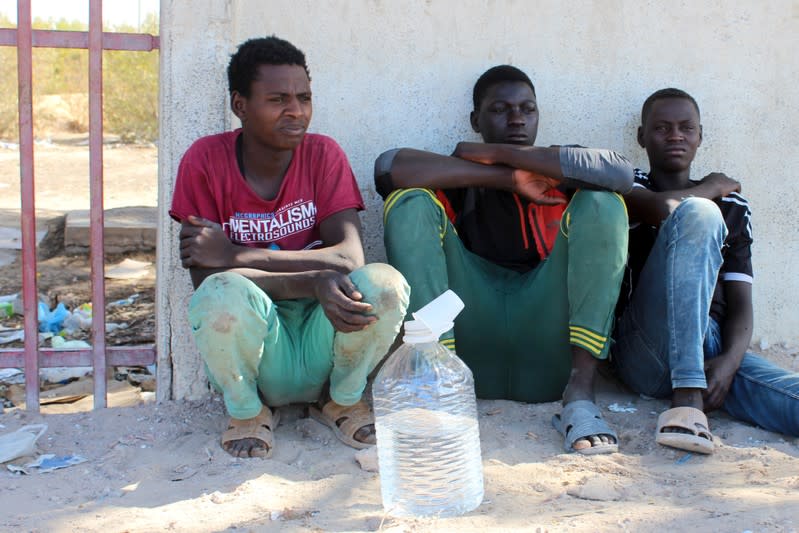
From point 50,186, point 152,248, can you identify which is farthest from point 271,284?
point 50,186

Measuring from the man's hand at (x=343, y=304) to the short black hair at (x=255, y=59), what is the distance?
77cm

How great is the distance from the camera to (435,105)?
3803mm

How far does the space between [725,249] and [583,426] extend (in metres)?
1.03

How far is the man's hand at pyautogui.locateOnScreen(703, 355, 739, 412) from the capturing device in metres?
3.29

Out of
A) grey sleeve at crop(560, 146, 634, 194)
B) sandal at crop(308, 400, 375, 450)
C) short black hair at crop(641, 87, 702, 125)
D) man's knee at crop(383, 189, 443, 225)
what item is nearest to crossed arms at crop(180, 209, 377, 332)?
man's knee at crop(383, 189, 443, 225)

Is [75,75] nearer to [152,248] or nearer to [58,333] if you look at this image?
[152,248]

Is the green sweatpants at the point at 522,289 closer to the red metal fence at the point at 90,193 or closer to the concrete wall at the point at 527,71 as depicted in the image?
the concrete wall at the point at 527,71

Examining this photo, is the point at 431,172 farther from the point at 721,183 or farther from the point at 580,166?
the point at 721,183

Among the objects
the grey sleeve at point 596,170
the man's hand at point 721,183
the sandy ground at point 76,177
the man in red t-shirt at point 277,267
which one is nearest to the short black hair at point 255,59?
the man in red t-shirt at point 277,267

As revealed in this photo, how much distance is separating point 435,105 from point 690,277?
1.29 metres

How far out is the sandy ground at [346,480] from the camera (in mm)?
2443

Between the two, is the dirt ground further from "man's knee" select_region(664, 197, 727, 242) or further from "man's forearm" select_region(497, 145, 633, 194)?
"man's knee" select_region(664, 197, 727, 242)

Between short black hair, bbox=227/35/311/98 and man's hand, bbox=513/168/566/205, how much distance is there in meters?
0.88

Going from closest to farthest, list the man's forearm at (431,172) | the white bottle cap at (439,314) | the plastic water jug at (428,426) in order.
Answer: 1. the white bottle cap at (439,314)
2. the plastic water jug at (428,426)
3. the man's forearm at (431,172)
